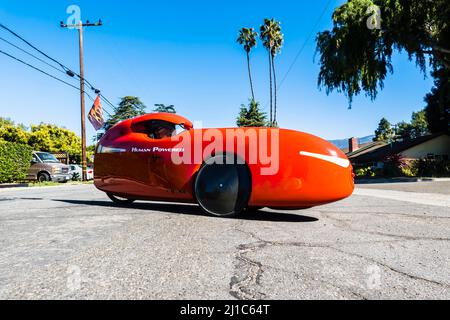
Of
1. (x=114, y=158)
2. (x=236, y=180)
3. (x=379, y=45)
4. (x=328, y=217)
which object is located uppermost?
(x=379, y=45)

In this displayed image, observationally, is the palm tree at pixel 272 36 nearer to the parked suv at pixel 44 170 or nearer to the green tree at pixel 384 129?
the parked suv at pixel 44 170

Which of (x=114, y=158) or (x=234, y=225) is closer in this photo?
(x=234, y=225)

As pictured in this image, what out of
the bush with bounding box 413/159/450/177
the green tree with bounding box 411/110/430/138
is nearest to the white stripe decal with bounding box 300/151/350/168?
the bush with bounding box 413/159/450/177

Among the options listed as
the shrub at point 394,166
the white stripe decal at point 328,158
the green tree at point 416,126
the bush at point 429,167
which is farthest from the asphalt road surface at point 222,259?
the green tree at point 416,126

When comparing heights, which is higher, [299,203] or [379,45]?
[379,45]

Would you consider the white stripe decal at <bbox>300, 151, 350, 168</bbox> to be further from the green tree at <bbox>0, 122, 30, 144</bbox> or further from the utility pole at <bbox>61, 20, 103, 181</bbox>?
the green tree at <bbox>0, 122, 30, 144</bbox>

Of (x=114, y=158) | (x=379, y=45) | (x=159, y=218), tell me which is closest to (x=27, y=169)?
(x=114, y=158)

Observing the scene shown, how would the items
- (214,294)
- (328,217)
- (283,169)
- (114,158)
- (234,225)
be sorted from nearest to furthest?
(214,294) < (234,225) < (283,169) < (328,217) < (114,158)

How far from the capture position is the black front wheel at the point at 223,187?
3.31m

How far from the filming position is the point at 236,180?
3.30 metres

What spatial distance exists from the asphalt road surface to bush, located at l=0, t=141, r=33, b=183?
15699 millimetres
